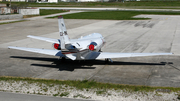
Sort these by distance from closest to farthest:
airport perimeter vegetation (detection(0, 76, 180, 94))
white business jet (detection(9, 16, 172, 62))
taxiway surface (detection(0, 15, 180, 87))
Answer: airport perimeter vegetation (detection(0, 76, 180, 94)) → taxiway surface (detection(0, 15, 180, 87)) → white business jet (detection(9, 16, 172, 62))

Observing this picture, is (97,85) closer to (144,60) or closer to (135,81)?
(135,81)

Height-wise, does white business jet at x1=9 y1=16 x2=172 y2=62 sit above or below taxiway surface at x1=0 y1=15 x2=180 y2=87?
above

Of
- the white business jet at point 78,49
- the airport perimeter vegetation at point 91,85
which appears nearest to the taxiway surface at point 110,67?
the airport perimeter vegetation at point 91,85

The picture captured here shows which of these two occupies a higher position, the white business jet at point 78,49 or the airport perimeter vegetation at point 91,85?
the white business jet at point 78,49

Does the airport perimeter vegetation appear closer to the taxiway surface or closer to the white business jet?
the taxiway surface

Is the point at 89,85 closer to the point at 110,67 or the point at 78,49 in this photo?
the point at 78,49

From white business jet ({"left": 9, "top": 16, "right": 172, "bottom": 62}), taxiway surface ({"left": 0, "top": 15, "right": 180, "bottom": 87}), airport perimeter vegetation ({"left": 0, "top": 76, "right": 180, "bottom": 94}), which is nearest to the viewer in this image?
airport perimeter vegetation ({"left": 0, "top": 76, "right": 180, "bottom": 94})

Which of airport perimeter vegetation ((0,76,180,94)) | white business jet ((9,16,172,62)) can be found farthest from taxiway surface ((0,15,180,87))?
white business jet ((9,16,172,62))

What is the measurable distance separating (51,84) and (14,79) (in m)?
3.61

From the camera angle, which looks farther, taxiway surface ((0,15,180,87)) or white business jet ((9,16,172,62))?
white business jet ((9,16,172,62))

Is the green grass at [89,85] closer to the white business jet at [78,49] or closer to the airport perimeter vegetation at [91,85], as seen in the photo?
the airport perimeter vegetation at [91,85]

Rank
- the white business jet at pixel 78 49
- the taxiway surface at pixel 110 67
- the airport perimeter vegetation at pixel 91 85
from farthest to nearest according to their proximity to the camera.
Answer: the white business jet at pixel 78 49 → the taxiway surface at pixel 110 67 → the airport perimeter vegetation at pixel 91 85

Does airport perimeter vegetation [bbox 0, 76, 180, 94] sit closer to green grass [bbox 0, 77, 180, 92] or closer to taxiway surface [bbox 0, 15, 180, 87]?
green grass [bbox 0, 77, 180, 92]

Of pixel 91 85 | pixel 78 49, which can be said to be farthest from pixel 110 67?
pixel 91 85
